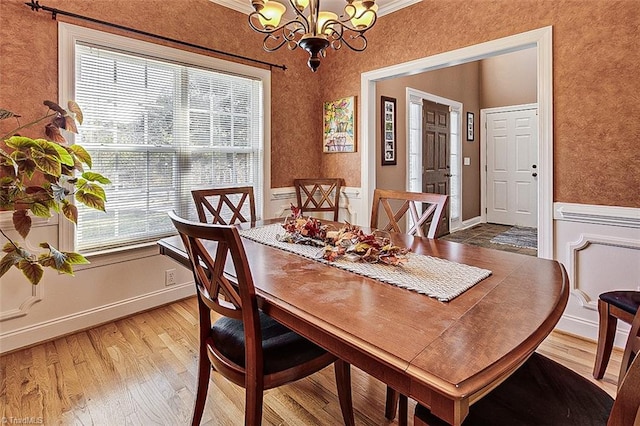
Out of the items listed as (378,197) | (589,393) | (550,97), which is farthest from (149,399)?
(550,97)

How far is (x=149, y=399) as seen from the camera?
1.75m

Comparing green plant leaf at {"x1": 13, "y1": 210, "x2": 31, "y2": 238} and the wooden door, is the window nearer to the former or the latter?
green plant leaf at {"x1": 13, "y1": 210, "x2": 31, "y2": 238}

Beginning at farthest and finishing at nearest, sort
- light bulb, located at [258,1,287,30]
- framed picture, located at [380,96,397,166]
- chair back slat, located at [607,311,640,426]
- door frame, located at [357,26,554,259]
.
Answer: framed picture, located at [380,96,397,166]
door frame, located at [357,26,554,259]
light bulb, located at [258,1,287,30]
chair back slat, located at [607,311,640,426]

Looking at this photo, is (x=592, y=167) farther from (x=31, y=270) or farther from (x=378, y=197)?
(x=31, y=270)

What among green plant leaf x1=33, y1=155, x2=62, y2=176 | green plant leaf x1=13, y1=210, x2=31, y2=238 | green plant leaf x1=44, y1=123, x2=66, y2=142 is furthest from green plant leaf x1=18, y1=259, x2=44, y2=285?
green plant leaf x1=44, y1=123, x2=66, y2=142

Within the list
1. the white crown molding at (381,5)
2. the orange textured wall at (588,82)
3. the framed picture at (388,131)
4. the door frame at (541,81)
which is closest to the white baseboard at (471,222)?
the framed picture at (388,131)

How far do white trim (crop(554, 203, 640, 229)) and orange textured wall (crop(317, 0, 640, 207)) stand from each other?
0.15 ft

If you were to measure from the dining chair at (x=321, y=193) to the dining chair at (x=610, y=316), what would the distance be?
2.28 metres

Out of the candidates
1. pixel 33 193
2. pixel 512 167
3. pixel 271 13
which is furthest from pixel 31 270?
pixel 512 167

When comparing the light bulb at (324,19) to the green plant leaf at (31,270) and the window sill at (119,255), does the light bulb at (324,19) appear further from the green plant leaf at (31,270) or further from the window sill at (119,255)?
the window sill at (119,255)

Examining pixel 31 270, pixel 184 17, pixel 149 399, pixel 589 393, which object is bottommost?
pixel 149 399

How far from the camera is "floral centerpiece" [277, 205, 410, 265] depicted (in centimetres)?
143

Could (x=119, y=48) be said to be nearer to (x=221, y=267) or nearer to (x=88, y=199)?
(x=88, y=199)

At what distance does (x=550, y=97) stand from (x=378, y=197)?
1.41 m
